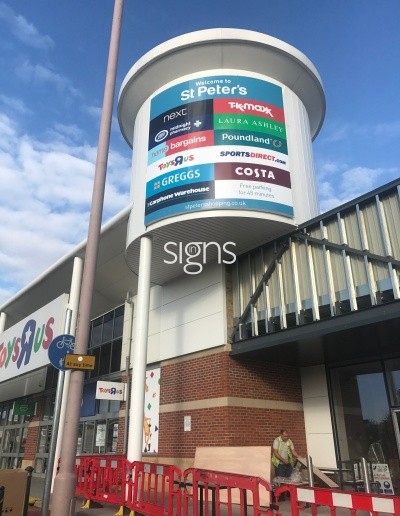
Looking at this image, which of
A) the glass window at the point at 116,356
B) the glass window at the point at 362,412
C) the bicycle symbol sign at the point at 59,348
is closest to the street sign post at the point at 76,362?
the bicycle symbol sign at the point at 59,348

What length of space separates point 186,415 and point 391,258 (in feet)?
24.2

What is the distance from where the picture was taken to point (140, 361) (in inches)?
451

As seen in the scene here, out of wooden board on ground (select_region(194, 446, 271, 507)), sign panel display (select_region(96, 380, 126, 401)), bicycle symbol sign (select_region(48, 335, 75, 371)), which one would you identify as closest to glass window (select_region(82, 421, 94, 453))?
sign panel display (select_region(96, 380, 126, 401))

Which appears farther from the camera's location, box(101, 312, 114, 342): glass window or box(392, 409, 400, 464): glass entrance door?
box(101, 312, 114, 342): glass window

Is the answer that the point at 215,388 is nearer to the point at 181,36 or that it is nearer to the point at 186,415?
the point at 186,415

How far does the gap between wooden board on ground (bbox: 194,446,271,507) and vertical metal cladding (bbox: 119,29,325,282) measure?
18.4 feet

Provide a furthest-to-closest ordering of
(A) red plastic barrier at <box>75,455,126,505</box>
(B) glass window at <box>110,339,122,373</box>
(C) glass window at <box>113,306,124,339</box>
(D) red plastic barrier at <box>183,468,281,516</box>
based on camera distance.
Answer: (C) glass window at <box>113,306,124,339</box>, (B) glass window at <box>110,339,122,373</box>, (A) red plastic barrier at <box>75,455,126,505</box>, (D) red plastic barrier at <box>183,468,281,516</box>

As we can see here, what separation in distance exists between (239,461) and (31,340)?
33.0 ft

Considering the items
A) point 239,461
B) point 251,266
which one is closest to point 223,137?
point 251,266

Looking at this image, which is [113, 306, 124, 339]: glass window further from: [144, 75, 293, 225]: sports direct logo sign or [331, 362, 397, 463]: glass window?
[331, 362, 397, 463]: glass window

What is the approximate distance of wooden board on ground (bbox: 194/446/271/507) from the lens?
10.0 meters

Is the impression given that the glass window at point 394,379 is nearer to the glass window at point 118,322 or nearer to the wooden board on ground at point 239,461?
the wooden board on ground at point 239,461

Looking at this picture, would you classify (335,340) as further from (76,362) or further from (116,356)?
(116,356)

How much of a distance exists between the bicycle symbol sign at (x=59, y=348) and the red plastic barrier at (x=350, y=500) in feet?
16.4
